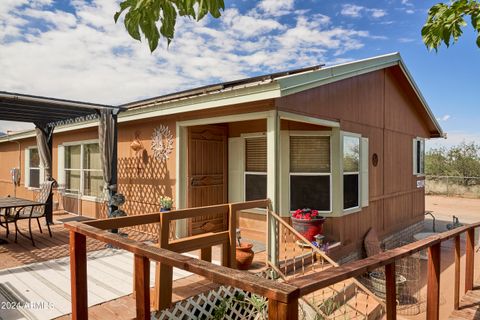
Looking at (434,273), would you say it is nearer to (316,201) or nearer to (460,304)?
(460,304)

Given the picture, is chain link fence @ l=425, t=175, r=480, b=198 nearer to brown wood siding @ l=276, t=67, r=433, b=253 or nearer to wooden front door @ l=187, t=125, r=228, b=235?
brown wood siding @ l=276, t=67, r=433, b=253

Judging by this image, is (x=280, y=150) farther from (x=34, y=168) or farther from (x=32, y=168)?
(x=32, y=168)

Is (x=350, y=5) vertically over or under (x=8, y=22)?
over

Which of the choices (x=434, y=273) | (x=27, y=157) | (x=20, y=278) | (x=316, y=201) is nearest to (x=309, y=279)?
(x=434, y=273)

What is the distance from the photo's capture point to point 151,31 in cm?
149

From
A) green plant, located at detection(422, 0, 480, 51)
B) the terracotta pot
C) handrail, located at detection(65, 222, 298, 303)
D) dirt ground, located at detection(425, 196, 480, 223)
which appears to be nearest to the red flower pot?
the terracotta pot

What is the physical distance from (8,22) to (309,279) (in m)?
5.75

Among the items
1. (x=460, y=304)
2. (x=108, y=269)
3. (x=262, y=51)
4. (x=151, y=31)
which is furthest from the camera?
(x=262, y=51)

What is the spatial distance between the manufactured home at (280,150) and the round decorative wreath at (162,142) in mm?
22

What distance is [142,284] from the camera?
182 cm

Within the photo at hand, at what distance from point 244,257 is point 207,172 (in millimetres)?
2415

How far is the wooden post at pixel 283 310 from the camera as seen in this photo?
102cm

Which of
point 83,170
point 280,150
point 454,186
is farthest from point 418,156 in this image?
point 454,186

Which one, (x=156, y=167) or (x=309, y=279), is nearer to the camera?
(x=309, y=279)
